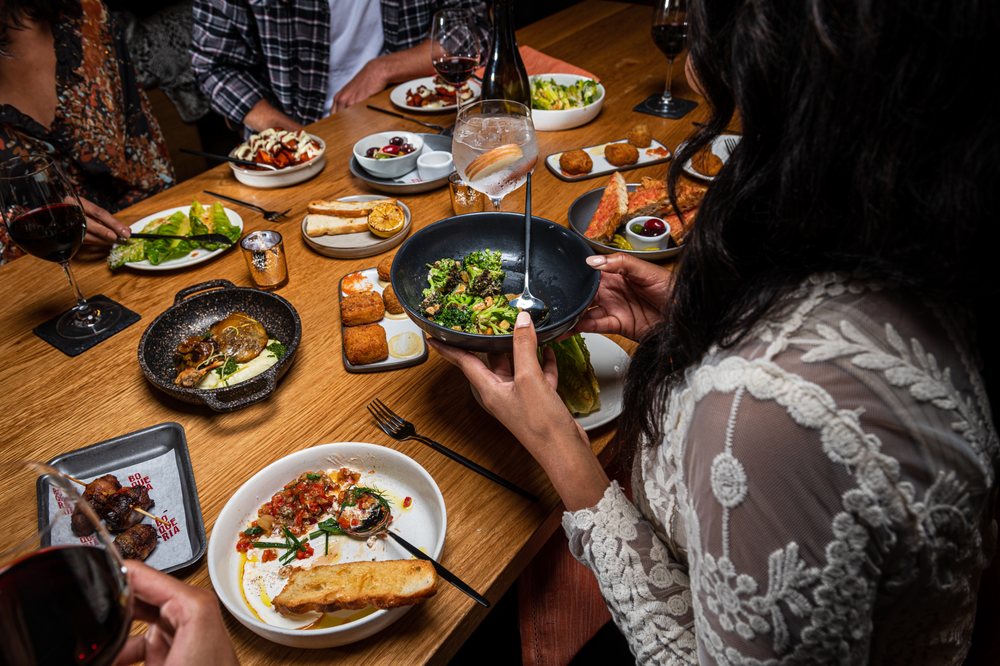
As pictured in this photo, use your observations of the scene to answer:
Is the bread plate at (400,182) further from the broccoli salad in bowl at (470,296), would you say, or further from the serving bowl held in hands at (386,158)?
the broccoli salad in bowl at (470,296)

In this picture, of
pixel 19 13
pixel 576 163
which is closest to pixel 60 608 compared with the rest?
pixel 576 163

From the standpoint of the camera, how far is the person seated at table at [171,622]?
76 centimetres

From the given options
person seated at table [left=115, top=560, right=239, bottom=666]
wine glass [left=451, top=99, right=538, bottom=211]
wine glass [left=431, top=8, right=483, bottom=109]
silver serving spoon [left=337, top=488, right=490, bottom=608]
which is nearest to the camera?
person seated at table [left=115, top=560, right=239, bottom=666]

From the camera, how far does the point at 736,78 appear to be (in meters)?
0.72

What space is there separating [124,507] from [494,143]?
44.5 inches

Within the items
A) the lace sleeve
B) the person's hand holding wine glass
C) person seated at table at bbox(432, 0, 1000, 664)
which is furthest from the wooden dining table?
the person's hand holding wine glass

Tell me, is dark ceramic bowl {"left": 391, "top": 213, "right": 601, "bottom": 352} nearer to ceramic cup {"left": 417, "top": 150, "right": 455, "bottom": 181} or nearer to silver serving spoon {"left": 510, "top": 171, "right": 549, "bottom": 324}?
silver serving spoon {"left": 510, "top": 171, "right": 549, "bottom": 324}

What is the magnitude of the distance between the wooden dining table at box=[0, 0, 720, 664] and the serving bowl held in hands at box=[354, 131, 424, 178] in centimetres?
9

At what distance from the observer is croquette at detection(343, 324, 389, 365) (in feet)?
4.75

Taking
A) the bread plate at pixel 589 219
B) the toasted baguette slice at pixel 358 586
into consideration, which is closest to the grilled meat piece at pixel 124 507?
the toasted baguette slice at pixel 358 586

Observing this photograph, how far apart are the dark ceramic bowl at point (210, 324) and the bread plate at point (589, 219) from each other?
2.83 ft

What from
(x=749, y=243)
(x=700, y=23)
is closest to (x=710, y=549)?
(x=749, y=243)

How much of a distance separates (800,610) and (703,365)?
311 mm

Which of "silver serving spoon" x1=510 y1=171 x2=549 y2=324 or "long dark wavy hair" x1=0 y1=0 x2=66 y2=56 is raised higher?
"long dark wavy hair" x1=0 y1=0 x2=66 y2=56
